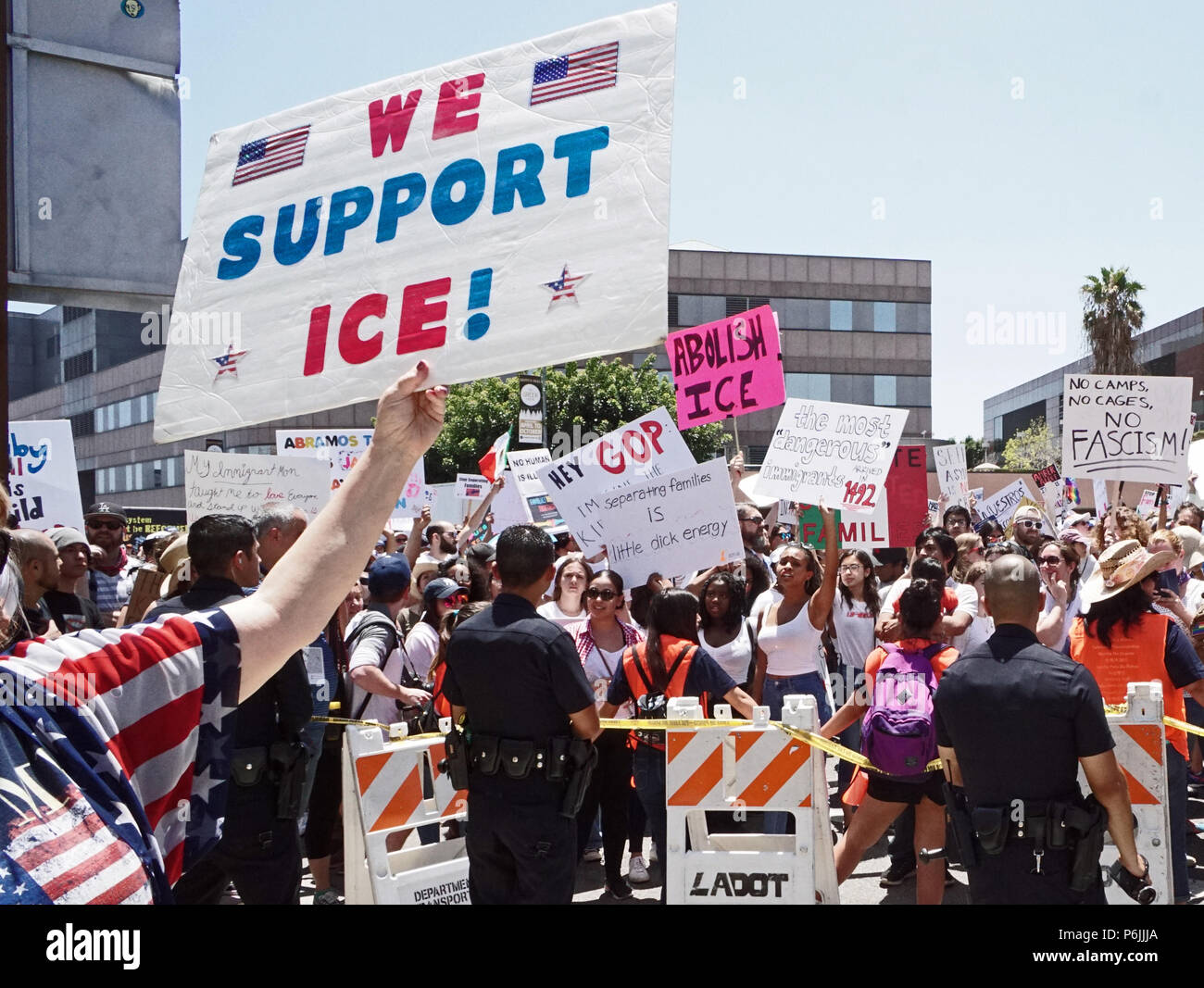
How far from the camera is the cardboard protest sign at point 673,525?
7.57 metres

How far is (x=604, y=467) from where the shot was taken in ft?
29.2

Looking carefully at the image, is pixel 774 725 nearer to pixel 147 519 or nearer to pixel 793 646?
pixel 793 646

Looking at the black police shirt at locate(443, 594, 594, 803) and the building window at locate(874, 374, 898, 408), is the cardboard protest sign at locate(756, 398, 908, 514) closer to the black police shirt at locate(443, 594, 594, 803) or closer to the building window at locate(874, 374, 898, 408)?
the black police shirt at locate(443, 594, 594, 803)

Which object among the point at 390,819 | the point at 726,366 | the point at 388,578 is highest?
the point at 726,366

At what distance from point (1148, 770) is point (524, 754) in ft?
9.47

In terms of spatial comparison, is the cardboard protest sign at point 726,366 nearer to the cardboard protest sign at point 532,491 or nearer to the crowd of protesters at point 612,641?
the cardboard protest sign at point 532,491

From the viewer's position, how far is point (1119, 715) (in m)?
5.20

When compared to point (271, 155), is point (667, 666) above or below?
below

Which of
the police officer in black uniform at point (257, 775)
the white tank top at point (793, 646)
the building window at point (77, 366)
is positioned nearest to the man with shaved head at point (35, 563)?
the police officer in black uniform at point (257, 775)

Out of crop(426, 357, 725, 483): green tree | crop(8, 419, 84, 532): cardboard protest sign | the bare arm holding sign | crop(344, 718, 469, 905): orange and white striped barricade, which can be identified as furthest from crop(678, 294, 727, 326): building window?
the bare arm holding sign

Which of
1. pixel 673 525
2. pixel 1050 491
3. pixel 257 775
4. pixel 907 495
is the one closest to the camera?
pixel 257 775

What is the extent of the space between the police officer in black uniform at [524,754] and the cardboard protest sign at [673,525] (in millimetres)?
2871

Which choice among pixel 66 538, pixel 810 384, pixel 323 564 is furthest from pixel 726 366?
pixel 810 384

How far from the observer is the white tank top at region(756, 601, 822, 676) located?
741 cm
